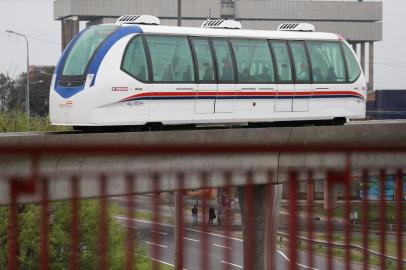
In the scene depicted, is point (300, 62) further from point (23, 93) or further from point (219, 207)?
point (23, 93)

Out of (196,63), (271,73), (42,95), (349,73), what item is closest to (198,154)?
(196,63)

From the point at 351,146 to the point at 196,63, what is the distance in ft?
53.4

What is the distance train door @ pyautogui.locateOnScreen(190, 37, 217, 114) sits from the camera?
23203mm

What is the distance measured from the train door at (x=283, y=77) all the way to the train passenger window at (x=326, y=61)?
801 millimetres

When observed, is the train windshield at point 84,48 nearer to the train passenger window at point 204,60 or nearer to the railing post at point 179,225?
the train passenger window at point 204,60

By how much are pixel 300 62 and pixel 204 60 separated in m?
3.01

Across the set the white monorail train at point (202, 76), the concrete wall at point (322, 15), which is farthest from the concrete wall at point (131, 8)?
the white monorail train at point (202, 76)

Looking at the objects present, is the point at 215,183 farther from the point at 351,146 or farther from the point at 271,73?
the point at 271,73

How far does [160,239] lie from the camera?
6648mm

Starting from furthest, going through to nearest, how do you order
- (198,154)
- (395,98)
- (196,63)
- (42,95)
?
(42,95) < (395,98) < (196,63) < (198,154)

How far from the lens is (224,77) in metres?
23.8

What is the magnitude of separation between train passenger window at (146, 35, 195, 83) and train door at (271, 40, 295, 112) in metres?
2.68

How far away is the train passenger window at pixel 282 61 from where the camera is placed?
24.8 meters

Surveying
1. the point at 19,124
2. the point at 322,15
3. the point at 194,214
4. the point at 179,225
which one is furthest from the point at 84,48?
the point at 322,15
